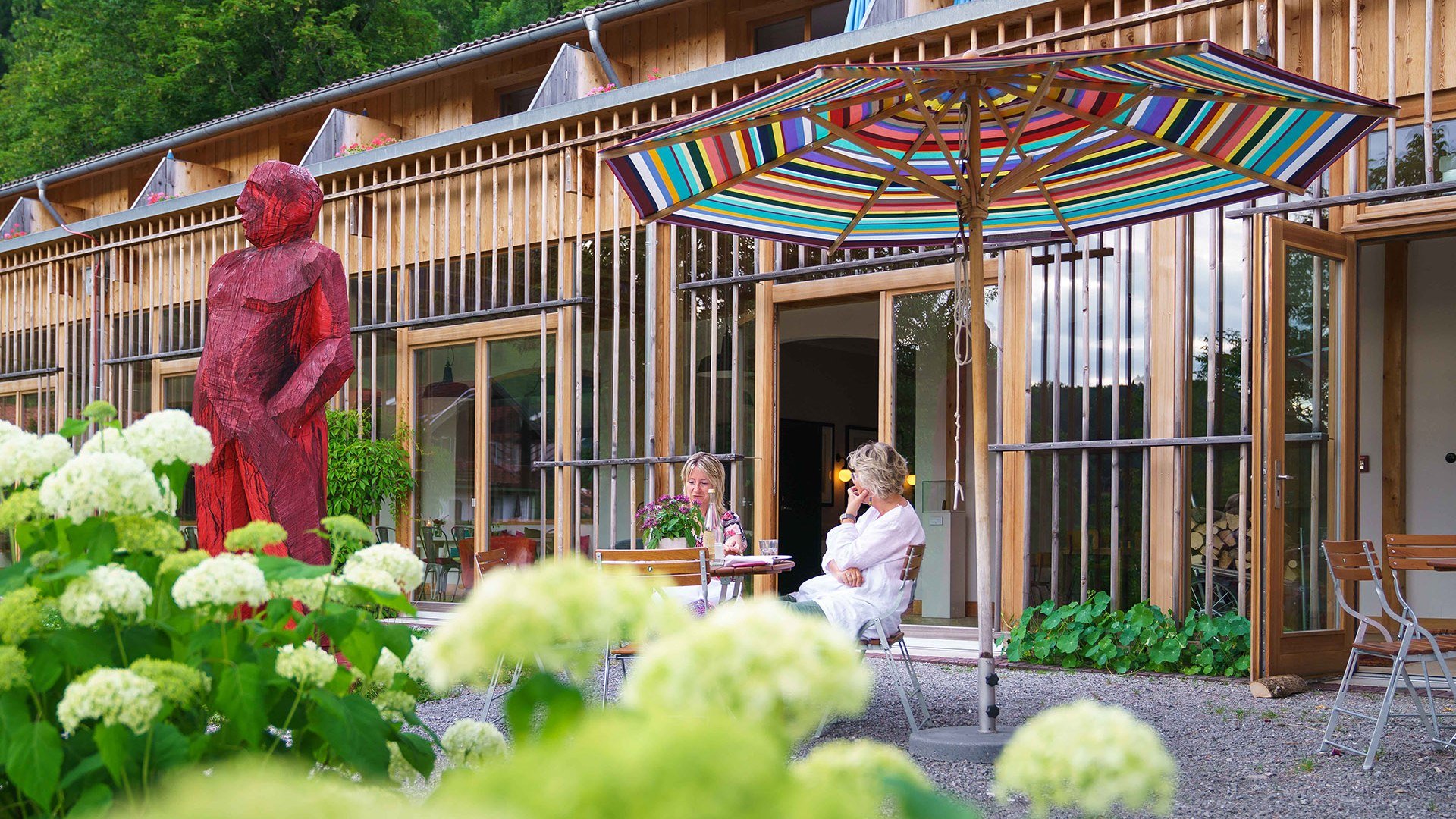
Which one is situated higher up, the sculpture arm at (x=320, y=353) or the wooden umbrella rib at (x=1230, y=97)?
the wooden umbrella rib at (x=1230, y=97)

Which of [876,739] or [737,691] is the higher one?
[737,691]

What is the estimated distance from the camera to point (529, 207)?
10719 mm

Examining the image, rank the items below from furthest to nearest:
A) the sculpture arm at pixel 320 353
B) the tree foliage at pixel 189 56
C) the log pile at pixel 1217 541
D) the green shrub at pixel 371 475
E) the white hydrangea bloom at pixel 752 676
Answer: the tree foliage at pixel 189 56 → the green shrub at pixel 371 475 → the log pile at pixel 1217 541 → the sculpture arm at pixel 320 353 → the white hydrangea bloom at pixel 752 676

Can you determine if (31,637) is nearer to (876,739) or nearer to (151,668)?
(151,668)

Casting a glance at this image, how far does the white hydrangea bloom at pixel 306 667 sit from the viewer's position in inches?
59.4

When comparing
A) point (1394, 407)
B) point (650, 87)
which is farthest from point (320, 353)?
point (1394, 407)

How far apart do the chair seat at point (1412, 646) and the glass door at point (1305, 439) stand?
3.94 ft

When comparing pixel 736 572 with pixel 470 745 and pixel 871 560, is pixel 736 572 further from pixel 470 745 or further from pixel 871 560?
pixel 470 745

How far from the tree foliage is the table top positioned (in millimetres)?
20080

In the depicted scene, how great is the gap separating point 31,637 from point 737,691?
41.7 inches

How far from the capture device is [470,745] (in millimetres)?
1604

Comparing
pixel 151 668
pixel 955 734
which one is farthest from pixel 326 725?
pixel 955 734

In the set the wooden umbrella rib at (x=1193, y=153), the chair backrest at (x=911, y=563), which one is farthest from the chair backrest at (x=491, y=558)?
the wooden umbrella rib at (x=1193, y=153)

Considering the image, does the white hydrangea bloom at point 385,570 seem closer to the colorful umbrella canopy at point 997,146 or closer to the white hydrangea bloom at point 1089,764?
the white hydrangea bloom at point 1089,764
